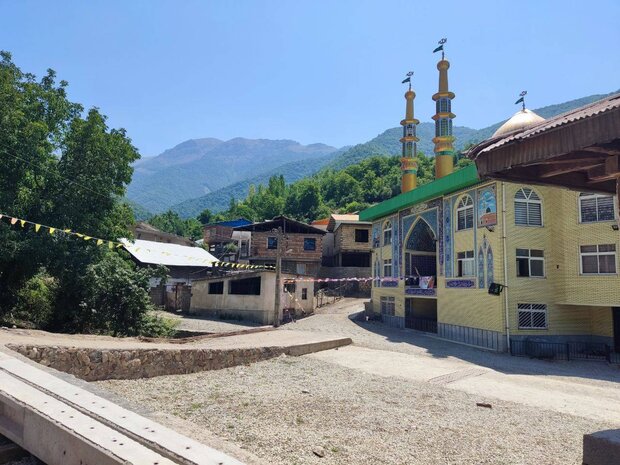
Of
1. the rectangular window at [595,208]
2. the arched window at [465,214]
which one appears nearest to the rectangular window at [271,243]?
the arched window at [465,214]

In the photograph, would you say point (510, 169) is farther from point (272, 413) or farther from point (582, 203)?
point (582, 203)

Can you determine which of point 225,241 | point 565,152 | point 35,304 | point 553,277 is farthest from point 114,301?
point 225,241

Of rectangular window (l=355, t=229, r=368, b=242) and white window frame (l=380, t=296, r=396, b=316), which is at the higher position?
rectangular window (l=355, t=229, r=368, b=242)

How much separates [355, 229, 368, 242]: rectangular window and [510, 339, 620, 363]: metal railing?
23.6 metres

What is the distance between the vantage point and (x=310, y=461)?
212 inches

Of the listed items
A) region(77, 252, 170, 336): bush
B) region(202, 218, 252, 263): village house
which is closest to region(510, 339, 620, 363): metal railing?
region(77, 252, 170, 336): bush

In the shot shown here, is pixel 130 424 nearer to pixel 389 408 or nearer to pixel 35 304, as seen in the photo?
pixel 389 408

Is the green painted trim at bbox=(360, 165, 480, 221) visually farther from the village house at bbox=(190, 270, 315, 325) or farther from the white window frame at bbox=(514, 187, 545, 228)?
the village house at bbox=(190, 270, 315, 325)

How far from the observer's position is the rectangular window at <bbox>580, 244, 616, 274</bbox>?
689 inches

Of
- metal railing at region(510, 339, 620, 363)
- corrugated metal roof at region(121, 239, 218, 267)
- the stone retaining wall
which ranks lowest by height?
metal railing at region(510, 339, 620, 363)

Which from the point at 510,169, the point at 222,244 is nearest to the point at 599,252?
the point at 510,169

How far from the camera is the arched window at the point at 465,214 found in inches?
823

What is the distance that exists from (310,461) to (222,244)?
4600cm

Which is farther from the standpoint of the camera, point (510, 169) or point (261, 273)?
point (261, 273)
